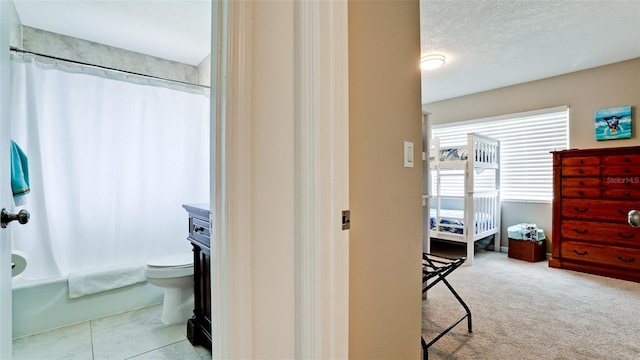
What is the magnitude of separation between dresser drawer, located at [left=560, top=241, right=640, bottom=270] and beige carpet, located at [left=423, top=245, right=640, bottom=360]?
0.58 ft

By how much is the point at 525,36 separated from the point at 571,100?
60.7 inches

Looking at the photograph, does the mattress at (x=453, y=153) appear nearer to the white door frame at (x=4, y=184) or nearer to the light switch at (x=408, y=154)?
the light switch at (x=408, y=154)

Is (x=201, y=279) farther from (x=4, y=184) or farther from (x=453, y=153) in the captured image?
(x=453, y=153)

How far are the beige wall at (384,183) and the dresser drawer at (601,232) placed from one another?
2998 mm

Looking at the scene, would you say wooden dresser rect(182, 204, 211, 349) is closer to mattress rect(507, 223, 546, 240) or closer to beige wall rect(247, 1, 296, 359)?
beige wall rect(247, 1, 296, 359)

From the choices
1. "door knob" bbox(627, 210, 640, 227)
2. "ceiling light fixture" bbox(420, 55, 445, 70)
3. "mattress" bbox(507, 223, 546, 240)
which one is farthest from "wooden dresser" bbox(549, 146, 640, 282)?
"door knob" bbox(627, 210, 640, 227)

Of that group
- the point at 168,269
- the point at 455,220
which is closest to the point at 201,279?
the point at 168,269

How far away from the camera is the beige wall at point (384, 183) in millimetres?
961

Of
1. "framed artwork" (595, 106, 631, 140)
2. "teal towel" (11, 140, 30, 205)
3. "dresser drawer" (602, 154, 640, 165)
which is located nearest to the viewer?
"teal towel" (11, 140, 30, 205)

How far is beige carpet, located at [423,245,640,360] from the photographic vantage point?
1719mm

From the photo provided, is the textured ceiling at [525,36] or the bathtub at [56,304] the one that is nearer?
the bathtub at [56,304]

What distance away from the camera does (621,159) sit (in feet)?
9.33

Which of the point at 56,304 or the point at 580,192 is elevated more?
the point at 580,192

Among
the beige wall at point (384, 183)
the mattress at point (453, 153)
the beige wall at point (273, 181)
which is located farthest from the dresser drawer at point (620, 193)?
the beige wall at point (273, 181)
